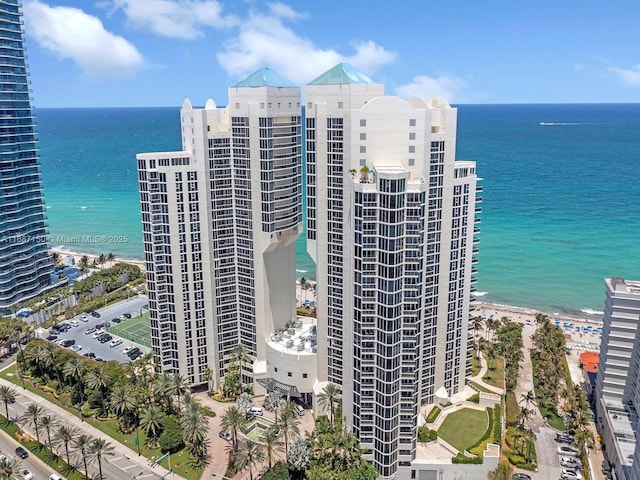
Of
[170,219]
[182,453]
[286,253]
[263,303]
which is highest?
[170,219]

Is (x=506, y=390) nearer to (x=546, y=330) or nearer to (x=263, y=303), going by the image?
(x=546, y=330)

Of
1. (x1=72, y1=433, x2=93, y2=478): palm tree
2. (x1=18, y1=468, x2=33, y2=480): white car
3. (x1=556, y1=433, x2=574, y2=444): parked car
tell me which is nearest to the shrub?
(x1=72, y1=433, x2=93, y2=478): palm tree

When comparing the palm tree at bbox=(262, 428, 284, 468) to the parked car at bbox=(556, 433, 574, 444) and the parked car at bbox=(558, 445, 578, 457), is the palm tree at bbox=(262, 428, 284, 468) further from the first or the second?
the parked car at bbox=(556, 433, 574, 444)

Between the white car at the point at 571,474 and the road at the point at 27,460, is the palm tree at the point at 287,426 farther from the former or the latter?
the white car at the point at 571,474

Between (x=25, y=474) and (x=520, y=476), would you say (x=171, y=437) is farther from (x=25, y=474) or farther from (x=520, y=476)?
(x=520, y=476)

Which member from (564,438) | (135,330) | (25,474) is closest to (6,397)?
(25,474)

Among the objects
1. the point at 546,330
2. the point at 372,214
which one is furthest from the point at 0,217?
Answer: the point at 546,330
